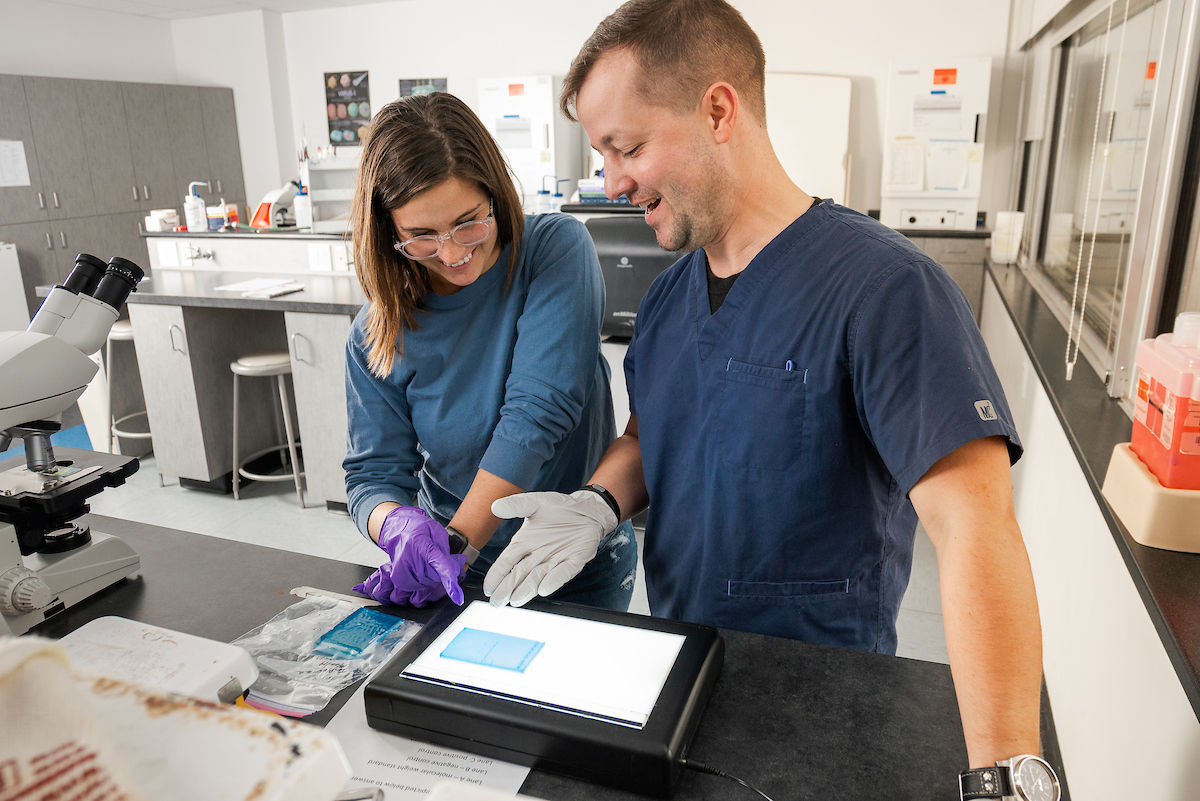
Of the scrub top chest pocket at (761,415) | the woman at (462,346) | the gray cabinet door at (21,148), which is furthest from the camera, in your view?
the gray cabinet door at (21,148)

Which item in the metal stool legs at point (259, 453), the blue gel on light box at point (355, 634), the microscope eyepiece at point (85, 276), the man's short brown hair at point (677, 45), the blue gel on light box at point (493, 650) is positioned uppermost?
the man's short brown hair at point (677, 45)

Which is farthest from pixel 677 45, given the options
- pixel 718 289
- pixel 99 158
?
pixel 99 158

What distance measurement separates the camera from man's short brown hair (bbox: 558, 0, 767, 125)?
1.01 metres

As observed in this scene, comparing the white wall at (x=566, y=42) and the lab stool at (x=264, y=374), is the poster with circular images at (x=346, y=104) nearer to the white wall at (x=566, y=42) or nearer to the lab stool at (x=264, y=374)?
the white wall at (x=566, y=42)

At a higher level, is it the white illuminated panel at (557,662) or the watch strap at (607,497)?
the watch strap at (607,497)

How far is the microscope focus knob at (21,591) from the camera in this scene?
106 cm

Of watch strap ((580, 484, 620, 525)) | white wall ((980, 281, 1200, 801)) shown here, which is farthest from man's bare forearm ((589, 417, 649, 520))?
white wall ((980, 281, 1200, 801))

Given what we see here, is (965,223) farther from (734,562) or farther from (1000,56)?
(734,562)

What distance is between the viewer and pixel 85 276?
1.11 m

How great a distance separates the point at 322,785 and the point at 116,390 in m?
4.54

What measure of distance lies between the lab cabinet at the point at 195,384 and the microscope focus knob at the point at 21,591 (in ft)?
9.12

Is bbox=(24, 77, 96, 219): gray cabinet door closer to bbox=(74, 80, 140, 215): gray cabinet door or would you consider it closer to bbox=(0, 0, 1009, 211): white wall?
bbox=(74, 80, 140, 215): gray cabinet door

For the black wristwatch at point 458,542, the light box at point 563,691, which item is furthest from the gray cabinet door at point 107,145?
the light box at point 563,691

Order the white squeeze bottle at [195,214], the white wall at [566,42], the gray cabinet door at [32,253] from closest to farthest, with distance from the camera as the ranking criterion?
the white squeeze bottle at [195,214], the white wall at [566,42], the gray cabinet door at [32,253]
